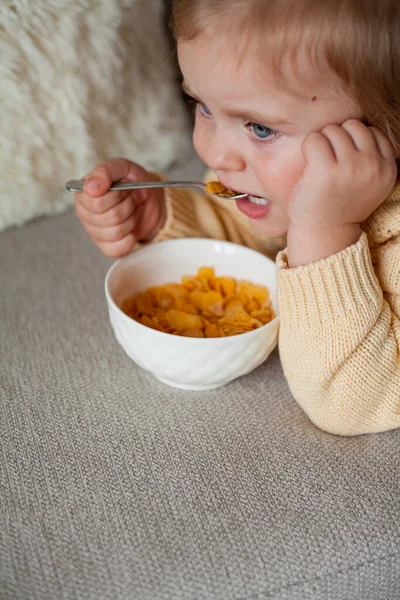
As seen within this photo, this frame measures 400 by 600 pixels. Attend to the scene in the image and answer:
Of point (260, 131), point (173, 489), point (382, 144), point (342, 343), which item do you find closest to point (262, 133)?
point (260, 131)

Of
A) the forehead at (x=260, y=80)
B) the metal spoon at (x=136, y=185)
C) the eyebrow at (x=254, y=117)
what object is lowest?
the metal spoon at (x=136, y=185)

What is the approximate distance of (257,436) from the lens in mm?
625

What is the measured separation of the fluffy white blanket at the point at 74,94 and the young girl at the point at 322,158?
0.25 metres

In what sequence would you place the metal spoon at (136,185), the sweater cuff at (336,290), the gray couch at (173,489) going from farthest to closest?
the metal spoon at (136,185) → the sweater cuff at (336,290) → the gray couch at (173,489)

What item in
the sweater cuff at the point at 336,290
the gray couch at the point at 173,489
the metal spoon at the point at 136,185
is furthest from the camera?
the metal spoon at the point at 136,185

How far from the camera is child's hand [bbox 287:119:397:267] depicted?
58cm

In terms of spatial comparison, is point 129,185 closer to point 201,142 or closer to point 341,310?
point 201,142

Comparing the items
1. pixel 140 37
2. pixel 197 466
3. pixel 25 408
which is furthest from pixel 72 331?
pixel 140 37

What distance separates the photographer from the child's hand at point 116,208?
75 cm

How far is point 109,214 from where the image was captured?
2.53 ft

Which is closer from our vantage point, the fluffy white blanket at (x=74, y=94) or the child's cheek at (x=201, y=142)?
the child's cheek at (x=201, y=142)

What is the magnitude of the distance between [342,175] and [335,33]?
0.39 ft

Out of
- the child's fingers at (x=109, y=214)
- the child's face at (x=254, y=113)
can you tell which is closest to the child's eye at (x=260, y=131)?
the child's face at (x=254, y=113)

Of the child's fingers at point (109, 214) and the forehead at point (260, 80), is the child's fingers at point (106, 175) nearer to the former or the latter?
the child's fingers at point (109, 214)
